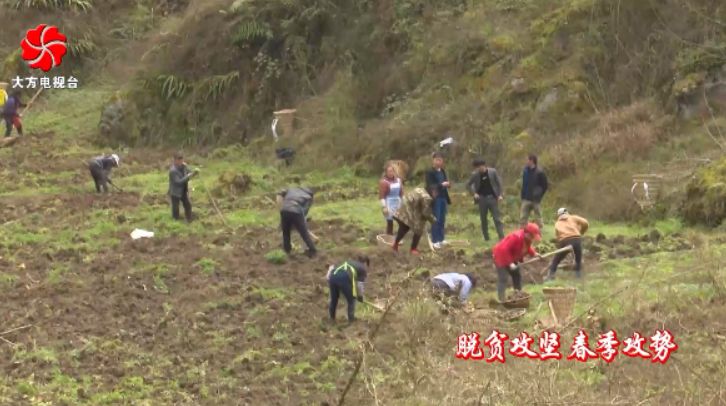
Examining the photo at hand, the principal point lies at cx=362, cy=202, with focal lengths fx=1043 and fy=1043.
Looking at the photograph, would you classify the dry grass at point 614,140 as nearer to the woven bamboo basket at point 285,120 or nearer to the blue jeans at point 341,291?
the woven bamboo basket at point 285,120

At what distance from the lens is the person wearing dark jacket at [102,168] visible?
1980 centimetres

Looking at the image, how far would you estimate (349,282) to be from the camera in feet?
39.1

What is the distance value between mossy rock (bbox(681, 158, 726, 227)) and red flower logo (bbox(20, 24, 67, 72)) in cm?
2148

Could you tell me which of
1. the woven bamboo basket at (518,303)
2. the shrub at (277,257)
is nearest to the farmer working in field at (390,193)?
the shrub at (277,257)

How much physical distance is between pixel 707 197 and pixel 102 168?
11.0 m

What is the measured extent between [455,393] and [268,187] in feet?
44.4

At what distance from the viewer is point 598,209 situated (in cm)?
1716

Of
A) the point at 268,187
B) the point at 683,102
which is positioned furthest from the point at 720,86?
the point at 268,187

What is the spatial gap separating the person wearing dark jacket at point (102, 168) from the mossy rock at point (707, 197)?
414 inches
